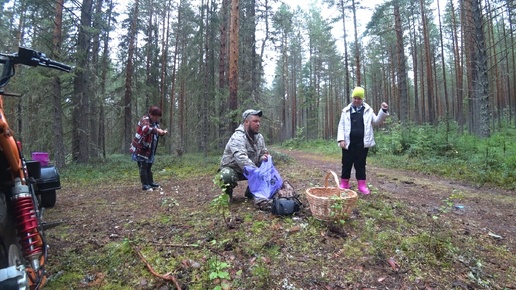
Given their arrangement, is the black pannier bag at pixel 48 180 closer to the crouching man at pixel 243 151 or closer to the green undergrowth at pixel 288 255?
the green undergrowth at pixel 288 255

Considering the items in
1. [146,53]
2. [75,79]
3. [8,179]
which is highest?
[146,53]

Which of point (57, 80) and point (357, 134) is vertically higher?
point (57, 80)

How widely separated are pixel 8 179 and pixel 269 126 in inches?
441

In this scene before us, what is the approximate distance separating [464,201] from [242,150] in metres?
4.47

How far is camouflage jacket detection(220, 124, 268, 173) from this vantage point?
392 cm

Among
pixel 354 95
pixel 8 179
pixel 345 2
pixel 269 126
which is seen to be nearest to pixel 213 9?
pixel 269 126

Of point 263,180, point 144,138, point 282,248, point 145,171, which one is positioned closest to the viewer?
point 282,248

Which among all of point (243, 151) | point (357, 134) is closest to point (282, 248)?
point (243, 151)

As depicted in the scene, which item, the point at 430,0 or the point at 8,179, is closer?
the point at 8,179

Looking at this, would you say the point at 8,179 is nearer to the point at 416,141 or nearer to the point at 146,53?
the point at 416,141

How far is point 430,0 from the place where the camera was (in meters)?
24.2

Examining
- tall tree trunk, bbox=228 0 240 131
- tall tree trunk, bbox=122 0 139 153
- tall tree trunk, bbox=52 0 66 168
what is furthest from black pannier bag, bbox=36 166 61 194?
tall tree trunk, bbox=122 0 139 153

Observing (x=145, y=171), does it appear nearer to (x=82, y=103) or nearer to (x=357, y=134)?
(x=357, y=134)

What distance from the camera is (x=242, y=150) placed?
398 cm
